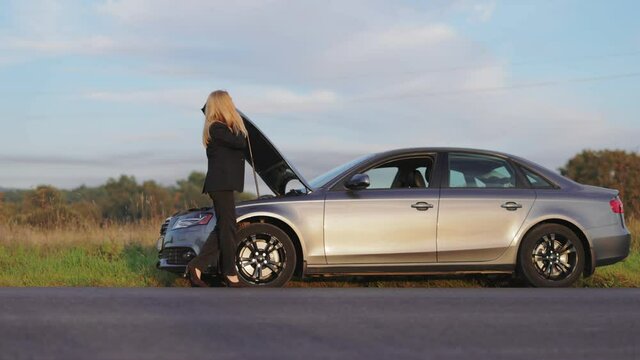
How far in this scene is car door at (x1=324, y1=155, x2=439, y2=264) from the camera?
1177cm

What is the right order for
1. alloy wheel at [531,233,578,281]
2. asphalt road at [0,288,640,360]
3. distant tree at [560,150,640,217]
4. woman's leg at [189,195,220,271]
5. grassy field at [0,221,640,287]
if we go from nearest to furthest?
asphalt road at [0,288,640,360]
woman's leg at [189,195,220,271]
alloy wheel at [531,233,578,281]
grassy field at [0,221,640,287]
distant tree at [560,150,640,217]

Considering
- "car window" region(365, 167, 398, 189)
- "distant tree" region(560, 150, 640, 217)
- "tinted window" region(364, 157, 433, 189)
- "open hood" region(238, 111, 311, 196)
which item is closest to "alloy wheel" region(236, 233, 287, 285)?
"open hood" region(238, 111, 311, 196)

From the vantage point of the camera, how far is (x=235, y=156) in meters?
11.9

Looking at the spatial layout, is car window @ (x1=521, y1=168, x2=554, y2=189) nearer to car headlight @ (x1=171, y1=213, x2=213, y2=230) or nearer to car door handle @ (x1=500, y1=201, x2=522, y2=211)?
car door handle @ (x1=500, y1=201, x2=522, y2=211)

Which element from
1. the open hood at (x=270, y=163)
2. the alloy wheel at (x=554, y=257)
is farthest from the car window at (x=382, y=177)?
the alloy wheel at (x=554, y=257)

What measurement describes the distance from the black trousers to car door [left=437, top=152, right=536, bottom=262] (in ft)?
7.33

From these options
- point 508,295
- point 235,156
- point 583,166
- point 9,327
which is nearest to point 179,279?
point 235,156

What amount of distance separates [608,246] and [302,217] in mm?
3411

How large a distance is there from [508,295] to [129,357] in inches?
185

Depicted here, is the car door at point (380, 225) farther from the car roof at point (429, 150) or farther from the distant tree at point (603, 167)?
the distant tree at point (603, 167)

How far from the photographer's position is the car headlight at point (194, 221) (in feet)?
39.3

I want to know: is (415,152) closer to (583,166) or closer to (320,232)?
(320,232)

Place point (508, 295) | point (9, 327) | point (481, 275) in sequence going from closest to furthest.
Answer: point (9, 327) < point (508, 295) < point (481, 275)

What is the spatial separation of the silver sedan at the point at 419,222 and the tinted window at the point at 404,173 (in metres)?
0.01
